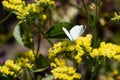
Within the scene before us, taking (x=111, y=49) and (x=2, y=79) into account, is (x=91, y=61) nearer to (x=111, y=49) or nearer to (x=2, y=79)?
(x=111, y=49)

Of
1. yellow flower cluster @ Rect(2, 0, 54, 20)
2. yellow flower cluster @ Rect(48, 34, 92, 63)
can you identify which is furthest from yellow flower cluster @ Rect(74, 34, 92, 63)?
yellow flower cluster @ Rect(2, 0, 54, 20)

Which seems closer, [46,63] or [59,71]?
[59,71]

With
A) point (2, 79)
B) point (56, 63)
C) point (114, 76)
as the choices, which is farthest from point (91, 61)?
point (114, 76)

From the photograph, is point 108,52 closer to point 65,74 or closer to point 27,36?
point 65,74

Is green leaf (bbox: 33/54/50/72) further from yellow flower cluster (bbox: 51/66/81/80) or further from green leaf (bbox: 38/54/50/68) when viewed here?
yellow flower cluster (bbox: 51/66/81/80)

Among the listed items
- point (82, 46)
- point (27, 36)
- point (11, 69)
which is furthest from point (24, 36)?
point (82, 46)
